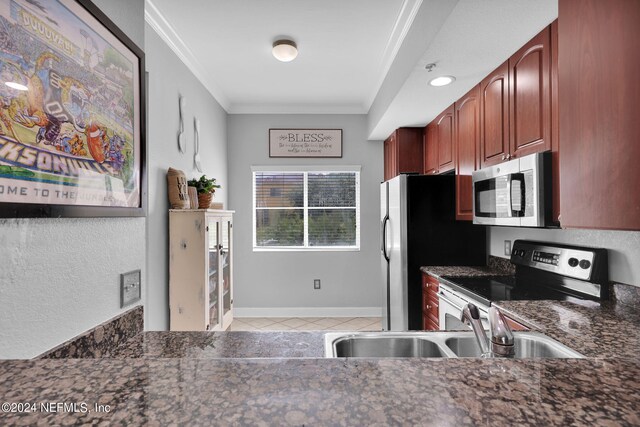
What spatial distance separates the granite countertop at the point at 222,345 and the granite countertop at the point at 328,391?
0.54 meters

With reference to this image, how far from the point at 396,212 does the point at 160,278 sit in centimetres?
193

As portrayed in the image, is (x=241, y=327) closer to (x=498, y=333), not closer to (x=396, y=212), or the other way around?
(x=396, y=212)

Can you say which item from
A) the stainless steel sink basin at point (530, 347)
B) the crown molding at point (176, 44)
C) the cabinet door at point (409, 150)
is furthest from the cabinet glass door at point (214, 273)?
the cabinet door at point (409, 150)

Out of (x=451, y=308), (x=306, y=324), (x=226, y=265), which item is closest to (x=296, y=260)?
(x=306, y=324)

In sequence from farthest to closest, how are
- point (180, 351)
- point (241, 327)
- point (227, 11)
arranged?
point (241, 327), point (227, 11), point (180, 351)

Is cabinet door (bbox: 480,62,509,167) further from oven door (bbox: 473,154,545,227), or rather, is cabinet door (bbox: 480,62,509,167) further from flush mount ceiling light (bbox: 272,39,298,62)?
flush mount ceiling light (bbox: 272,39,298,62)

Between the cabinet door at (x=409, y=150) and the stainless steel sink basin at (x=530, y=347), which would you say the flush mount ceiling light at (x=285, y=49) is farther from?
the stainless steel sink basin at (x=530, y=347)

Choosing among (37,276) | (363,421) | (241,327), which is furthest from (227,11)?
(241,327)

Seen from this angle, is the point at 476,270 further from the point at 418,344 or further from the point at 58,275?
the point at 58,275

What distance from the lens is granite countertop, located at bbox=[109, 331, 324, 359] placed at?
0.99 m

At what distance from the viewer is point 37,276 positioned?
0.80m

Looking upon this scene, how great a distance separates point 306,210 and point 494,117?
2531 millimetres

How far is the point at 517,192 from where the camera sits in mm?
1810

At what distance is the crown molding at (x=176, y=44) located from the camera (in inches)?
86.2
